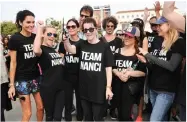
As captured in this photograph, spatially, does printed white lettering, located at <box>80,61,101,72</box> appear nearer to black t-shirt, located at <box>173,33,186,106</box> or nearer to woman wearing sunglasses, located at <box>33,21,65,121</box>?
woman wearing sunglasses, located at <box>33,21,65,121</box>

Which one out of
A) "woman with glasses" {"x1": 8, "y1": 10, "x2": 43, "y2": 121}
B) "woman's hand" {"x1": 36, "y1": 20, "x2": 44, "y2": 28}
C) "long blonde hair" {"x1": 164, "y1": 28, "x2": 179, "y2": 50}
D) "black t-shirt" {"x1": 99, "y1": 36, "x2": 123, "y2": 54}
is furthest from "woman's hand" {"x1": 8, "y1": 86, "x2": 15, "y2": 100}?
"long blonde hair" {"x1": 164, "y1": 28, "x2": 179, "y2": 50}

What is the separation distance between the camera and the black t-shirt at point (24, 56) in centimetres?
349

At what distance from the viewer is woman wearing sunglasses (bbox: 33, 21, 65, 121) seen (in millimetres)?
3502

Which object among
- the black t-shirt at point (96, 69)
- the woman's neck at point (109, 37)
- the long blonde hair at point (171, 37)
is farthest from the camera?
the woman's neck at point (109, 37)

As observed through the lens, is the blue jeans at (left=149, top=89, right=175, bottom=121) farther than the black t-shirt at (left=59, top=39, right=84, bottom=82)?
No

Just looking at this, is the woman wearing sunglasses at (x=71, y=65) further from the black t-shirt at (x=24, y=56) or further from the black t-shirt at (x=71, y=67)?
the black t-shirt at (x=24, y=56)

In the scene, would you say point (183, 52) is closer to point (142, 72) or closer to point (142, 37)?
point (142, 72)

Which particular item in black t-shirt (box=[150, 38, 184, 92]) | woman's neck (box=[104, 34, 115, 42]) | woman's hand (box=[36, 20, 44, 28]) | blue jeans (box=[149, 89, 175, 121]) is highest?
woman's hand (box=[36, 20, 44, 28])

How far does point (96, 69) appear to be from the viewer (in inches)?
127

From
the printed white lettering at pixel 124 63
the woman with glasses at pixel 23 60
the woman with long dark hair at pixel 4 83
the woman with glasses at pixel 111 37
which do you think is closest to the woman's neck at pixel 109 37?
the woman with glasses at pixel 111 37

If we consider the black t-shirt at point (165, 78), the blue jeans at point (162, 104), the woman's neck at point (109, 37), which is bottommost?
the blue jeans at point (162, 104)

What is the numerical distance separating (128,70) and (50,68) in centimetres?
109

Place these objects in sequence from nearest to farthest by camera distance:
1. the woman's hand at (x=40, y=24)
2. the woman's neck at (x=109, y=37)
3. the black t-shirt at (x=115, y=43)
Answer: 1. the woman's hand at (x=40, y=24)
2. the black t-shirt at (x=115, y=43)
3. the woman's neck at (x=109, y=37)

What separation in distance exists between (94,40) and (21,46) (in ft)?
3.41
